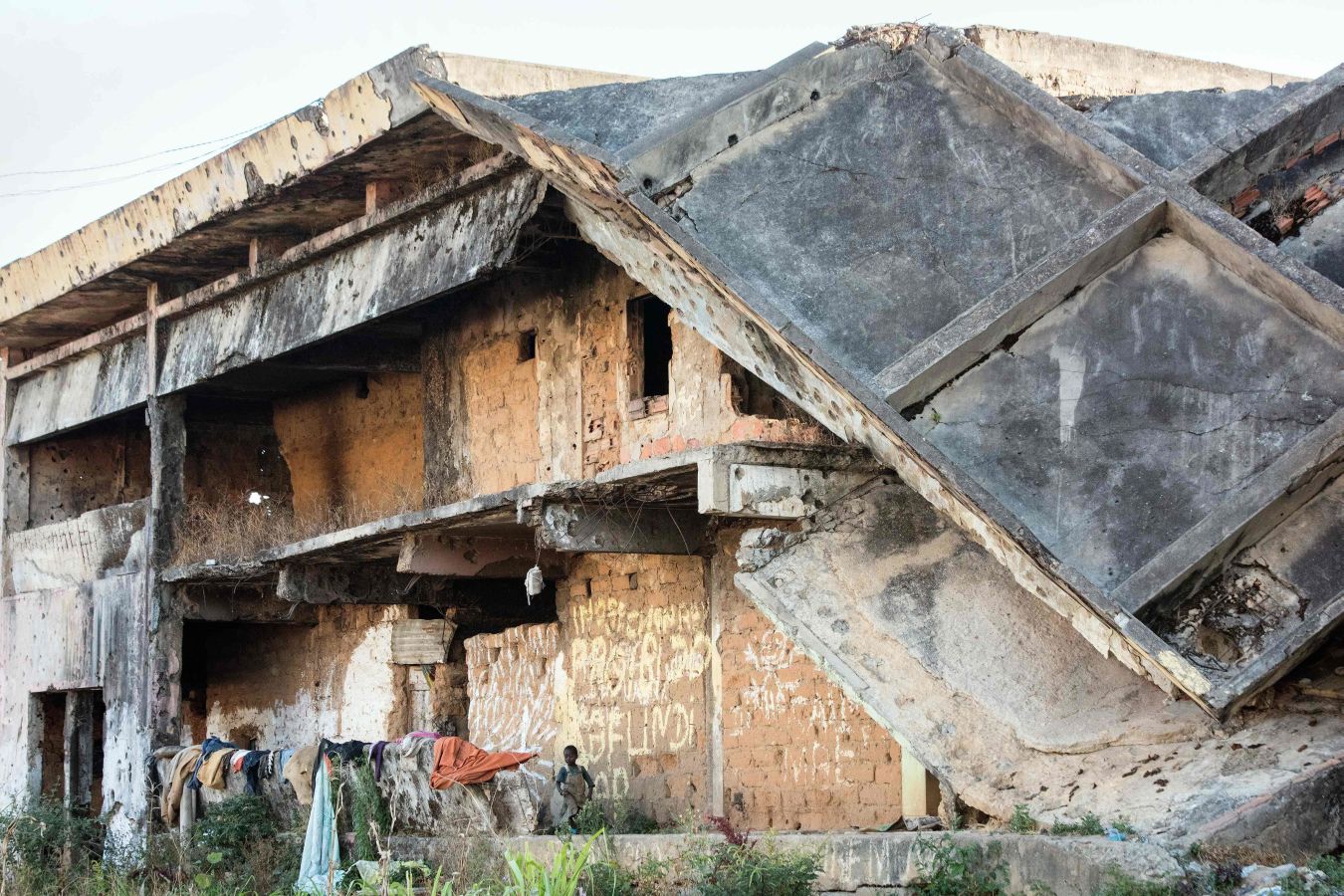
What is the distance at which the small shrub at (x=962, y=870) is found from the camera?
7332 millimetres

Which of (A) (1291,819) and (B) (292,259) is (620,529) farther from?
(A) (1291,819)

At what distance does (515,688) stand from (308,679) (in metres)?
3.80

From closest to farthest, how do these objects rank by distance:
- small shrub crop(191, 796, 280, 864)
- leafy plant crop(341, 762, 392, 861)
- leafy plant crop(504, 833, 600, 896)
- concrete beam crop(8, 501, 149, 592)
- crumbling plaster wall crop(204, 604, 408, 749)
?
leafy plant crop(504, 833, 600, 896) < leafy plant crop(341, 762, 392, 861) < small shrub crop(191, 796, 280, 864) < crumbling plaster wall crop(204, 604, 408, 749) < concrete beam crop(8, 501, 149, 592)

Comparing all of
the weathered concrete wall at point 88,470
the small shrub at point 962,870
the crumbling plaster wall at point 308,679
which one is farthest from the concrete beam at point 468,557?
the weathered concrete wall at point 88,470

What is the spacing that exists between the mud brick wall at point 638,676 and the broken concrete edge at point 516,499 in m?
1.37

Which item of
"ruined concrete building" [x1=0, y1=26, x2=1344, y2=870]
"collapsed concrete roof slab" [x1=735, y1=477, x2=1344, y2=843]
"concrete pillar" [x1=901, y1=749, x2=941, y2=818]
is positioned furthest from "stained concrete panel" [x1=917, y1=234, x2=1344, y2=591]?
"concrete pillar" [x1=901, y1=749, x2=941, y2=818]

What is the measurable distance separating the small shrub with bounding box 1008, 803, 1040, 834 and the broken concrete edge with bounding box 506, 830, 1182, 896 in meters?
0.12

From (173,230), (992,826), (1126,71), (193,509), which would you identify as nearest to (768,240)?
(992,826)

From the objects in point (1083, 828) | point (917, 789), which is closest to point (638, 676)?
point (917, 789)

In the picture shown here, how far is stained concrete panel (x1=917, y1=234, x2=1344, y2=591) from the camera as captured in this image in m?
8.04

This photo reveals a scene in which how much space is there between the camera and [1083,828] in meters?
7.37

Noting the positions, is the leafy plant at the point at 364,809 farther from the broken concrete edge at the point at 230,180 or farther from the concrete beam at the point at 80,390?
the concrete beam at the point at 80,390

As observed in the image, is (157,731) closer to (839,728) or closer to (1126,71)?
(839,728)

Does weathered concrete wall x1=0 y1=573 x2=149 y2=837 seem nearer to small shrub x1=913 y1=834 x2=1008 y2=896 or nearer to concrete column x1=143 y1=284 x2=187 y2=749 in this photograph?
concrete column x1=143 y1=284 x2=187 y2=749
